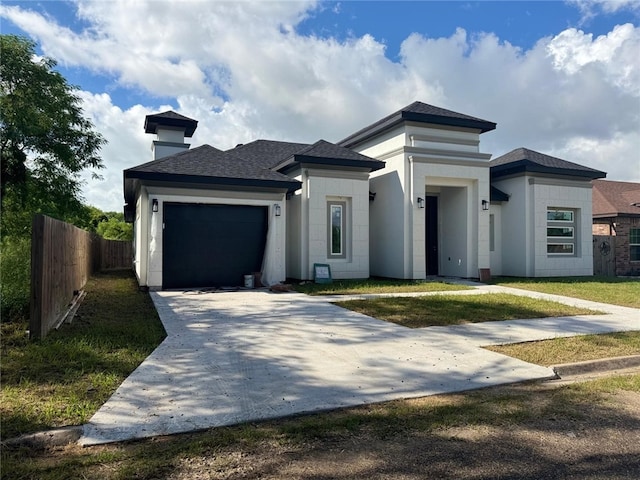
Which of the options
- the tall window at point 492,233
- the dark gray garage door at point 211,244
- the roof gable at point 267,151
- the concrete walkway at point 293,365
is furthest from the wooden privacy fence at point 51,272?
the tall window at point 492,233

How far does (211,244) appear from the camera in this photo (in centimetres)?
1303

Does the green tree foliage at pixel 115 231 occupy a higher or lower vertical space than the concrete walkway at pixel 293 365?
higher

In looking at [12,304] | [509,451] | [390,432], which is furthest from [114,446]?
[12,304]

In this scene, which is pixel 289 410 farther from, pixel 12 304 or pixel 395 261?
pixel 395 261

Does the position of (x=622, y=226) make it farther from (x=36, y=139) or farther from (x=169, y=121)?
(x=36, y=139)

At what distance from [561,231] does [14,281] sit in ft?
58.2

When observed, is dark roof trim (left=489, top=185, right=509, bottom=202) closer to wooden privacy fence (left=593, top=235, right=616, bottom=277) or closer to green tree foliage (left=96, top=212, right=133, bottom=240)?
wooden privacy fence (left=593, top=235, right=616, bottom=277)

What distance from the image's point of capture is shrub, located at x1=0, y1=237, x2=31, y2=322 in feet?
24.4

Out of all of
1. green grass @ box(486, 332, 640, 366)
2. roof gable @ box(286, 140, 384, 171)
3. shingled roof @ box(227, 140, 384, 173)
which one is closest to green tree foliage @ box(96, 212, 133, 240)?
shingled roof @ box(227, 140, 384, 173)

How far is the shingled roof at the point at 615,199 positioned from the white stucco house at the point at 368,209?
5.09 meters

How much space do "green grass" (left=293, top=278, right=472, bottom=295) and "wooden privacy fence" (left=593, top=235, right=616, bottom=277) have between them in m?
10.00

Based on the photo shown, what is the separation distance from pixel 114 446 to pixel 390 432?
6.91 ft

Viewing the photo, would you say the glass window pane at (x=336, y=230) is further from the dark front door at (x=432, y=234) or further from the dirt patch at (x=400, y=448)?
the dirt patch at (x=400, y=448)

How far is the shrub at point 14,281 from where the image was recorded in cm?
743
